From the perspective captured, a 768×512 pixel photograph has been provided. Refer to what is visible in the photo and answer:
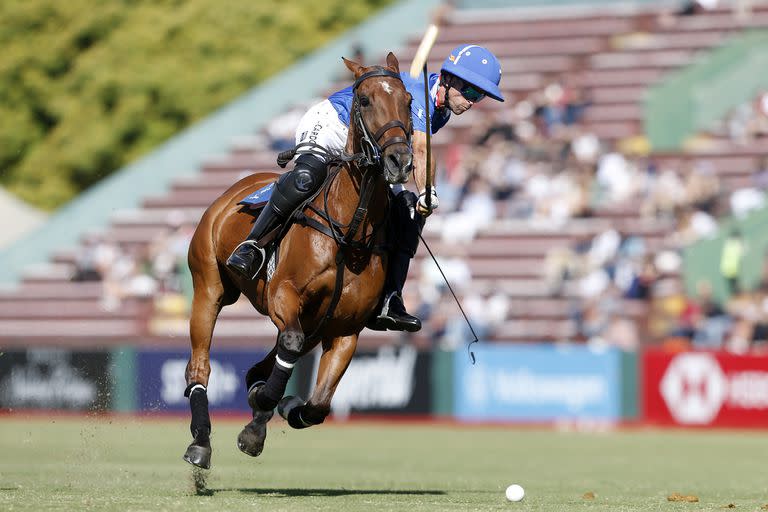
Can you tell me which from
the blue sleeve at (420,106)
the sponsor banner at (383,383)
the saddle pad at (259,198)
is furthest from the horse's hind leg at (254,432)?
the sponsor banner at (383,383)

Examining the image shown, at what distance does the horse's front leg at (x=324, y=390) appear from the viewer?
10219 mm

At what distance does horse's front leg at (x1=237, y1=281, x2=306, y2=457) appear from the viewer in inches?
388

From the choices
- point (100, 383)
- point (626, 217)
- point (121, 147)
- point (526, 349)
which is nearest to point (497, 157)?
point (626, 217)

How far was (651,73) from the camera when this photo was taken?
28.0 meters

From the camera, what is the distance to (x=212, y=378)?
22.7m

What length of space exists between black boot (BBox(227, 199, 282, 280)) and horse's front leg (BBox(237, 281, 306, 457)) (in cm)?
36

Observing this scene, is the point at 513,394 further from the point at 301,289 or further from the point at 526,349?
the point at 301,289

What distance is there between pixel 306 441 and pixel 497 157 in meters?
8.77

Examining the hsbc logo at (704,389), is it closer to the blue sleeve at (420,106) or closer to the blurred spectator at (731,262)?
the blurred spectator at (731,262)

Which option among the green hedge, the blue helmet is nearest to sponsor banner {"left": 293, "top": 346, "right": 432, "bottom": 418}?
the blue helmet

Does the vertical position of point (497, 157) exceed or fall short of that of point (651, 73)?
it falls short

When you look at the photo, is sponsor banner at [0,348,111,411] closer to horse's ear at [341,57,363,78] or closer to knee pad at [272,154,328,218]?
knee pad at [272,154,328,218]

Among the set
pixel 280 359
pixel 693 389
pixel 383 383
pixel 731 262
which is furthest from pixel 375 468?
pixel 731 262

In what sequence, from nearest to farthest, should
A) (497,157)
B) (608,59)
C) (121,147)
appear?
(497,157) < (608,59) < (121,147)
